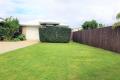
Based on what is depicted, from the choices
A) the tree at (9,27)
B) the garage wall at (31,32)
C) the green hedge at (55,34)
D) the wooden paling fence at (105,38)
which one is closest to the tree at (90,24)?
the garage wall at (31,32)

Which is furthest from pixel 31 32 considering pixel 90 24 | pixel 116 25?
pixel 116 25

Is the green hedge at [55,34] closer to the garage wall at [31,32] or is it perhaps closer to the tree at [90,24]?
the garage wall at [31,32]

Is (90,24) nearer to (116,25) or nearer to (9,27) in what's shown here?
(9,27)

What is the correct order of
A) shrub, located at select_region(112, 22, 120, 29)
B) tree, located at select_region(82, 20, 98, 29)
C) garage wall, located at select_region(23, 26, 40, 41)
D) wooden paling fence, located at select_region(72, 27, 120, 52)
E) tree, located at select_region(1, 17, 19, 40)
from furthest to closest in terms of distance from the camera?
tree, located at select_region(82, 20, 98, 29) < garage wall, located at select_region(23, 26, 40, 41) < tree, located at select_region(1, 17, 19, 40) < wooden paling fence, located at select_region(72, 27, 120, 52) < shrub, located at select_region(112, 22, 120, 29)

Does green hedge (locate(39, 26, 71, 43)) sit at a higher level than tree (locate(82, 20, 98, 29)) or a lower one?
lower

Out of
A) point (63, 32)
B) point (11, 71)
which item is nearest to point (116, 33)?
point (11, 71)

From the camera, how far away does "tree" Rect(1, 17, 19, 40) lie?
105 feet

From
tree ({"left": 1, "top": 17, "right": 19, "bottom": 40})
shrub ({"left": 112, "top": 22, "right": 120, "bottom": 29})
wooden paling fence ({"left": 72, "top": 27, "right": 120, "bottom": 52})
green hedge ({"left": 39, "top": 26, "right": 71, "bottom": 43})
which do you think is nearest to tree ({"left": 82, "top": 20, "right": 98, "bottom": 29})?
green hedge ({"left": 39, "top": 26, "right": 71, "bottom": 43})

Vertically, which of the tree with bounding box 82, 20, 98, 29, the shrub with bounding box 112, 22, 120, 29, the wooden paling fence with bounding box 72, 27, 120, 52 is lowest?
the wooden paling fence with bounding box 72, 27, 120, 52

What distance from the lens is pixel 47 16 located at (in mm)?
45500

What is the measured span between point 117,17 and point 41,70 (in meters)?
8.15

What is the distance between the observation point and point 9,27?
106 ft

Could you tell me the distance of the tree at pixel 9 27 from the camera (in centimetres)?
3192

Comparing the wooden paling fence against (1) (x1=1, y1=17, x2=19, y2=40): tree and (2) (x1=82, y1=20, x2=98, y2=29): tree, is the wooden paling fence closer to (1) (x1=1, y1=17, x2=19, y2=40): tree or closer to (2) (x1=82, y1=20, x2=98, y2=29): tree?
(1) (x1=1, y1=17, x2=19, y2=40): tree
